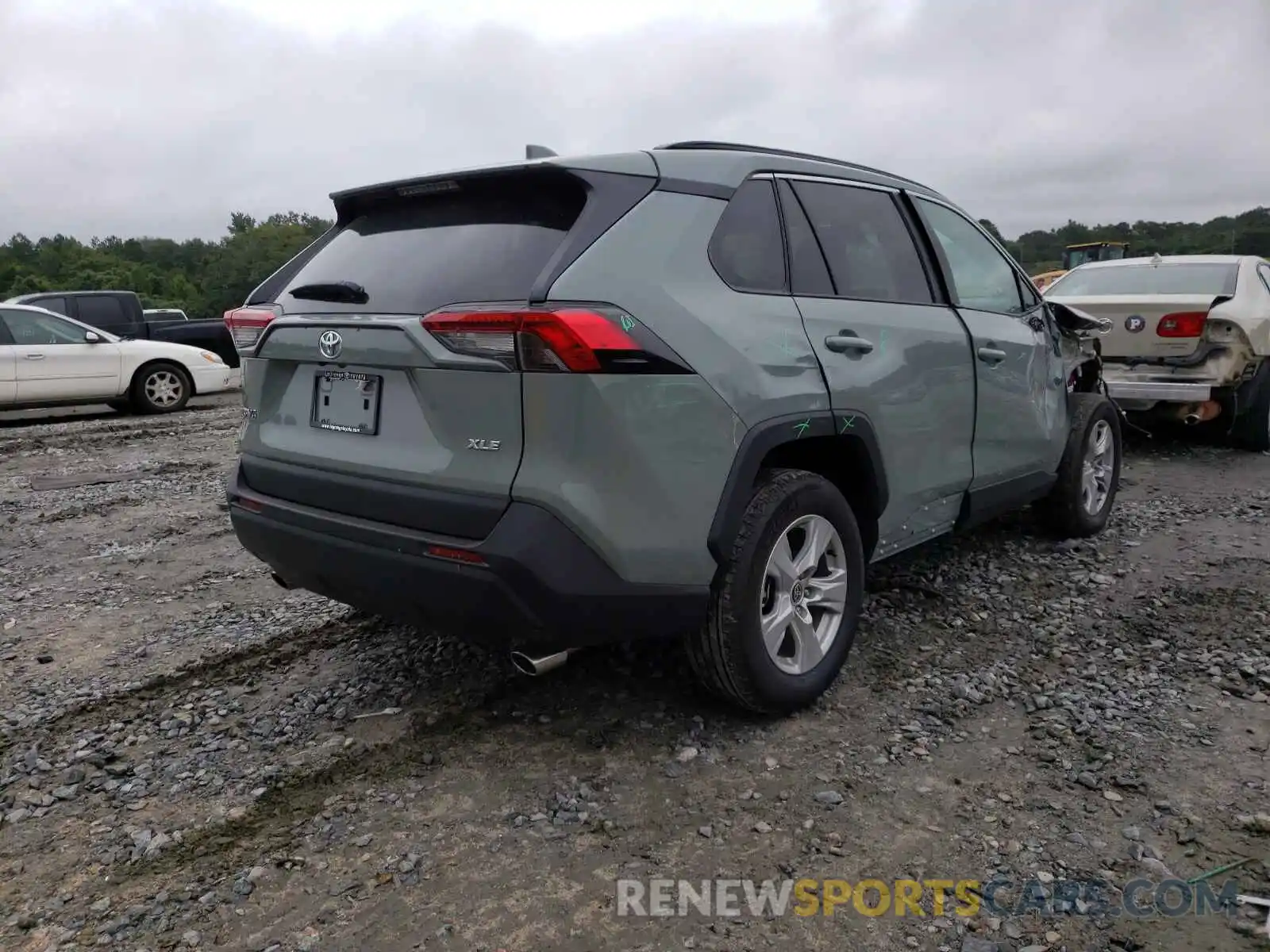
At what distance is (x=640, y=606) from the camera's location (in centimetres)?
267

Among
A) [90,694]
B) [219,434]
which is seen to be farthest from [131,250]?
[90,694]

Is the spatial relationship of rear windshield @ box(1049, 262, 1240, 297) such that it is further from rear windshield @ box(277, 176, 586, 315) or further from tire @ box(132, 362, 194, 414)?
tire @ box(132, 362, 194, 414)

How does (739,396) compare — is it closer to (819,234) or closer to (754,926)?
(819,234)

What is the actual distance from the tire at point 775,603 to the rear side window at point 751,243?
624 mm

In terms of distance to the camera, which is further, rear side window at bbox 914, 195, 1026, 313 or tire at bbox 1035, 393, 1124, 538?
tire at bbox 1035, 393, 1124, 538

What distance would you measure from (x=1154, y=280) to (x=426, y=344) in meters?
7.48

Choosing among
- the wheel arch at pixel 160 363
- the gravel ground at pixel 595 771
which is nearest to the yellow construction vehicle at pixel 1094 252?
the wheel arch at pixel 160 363

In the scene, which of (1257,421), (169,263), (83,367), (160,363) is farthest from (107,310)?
(169,263)

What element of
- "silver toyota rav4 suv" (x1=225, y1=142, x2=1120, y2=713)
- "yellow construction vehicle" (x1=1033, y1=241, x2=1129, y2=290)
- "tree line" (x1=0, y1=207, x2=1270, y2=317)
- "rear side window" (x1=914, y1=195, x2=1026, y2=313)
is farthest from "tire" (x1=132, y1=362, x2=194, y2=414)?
"tree line" (x1=0, y1=207, x2=1270, y2=317)

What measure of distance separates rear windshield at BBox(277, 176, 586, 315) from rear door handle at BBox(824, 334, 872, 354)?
1008mm

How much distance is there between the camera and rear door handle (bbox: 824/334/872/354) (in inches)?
125

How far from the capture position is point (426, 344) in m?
2.59

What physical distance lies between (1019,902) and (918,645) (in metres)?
1.60

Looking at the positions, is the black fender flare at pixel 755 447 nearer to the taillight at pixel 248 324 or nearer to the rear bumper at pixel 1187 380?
the taillight at pixel 248 324
